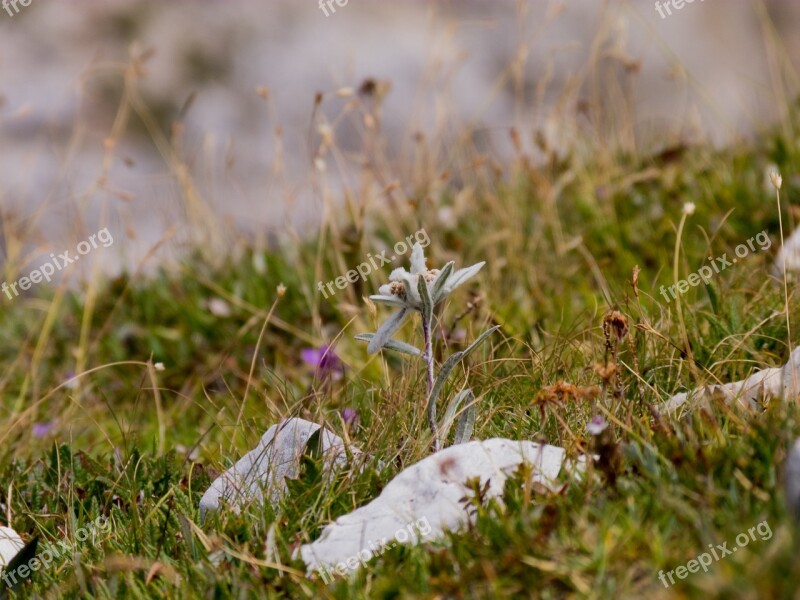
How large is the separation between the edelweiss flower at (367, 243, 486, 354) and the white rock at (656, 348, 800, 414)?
0.60 meters

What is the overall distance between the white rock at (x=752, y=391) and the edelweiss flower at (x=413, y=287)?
60 centimetres

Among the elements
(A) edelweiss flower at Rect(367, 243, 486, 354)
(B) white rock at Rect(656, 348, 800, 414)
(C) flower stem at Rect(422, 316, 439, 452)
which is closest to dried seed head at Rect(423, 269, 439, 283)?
(A) edelweiss flower at Rect(367, 243, 486, 354)

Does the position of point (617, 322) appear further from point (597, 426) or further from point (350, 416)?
point (350, 416)

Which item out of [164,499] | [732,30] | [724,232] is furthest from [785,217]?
[732,30]

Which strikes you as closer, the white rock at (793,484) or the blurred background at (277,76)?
the white rock at (793,484)

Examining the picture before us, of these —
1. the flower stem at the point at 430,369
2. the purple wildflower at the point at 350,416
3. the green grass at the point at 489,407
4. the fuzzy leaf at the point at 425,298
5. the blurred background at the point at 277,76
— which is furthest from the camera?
the blurred background at the point at 277,76

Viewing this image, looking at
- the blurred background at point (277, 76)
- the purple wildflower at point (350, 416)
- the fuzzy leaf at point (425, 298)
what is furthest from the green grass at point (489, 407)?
the blurred background at point (277, 76)

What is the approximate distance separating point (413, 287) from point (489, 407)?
545 millimetres

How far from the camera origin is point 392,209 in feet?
17.0

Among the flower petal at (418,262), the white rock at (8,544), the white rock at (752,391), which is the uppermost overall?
the flower petal at (418,262)

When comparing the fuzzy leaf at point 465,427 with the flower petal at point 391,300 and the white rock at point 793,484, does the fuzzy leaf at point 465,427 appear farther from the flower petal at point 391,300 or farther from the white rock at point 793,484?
the white rock at point 793,484

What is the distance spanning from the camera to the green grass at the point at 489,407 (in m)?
1.85

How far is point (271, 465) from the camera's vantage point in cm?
250

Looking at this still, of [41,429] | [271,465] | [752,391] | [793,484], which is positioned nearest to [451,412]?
[271,465]
